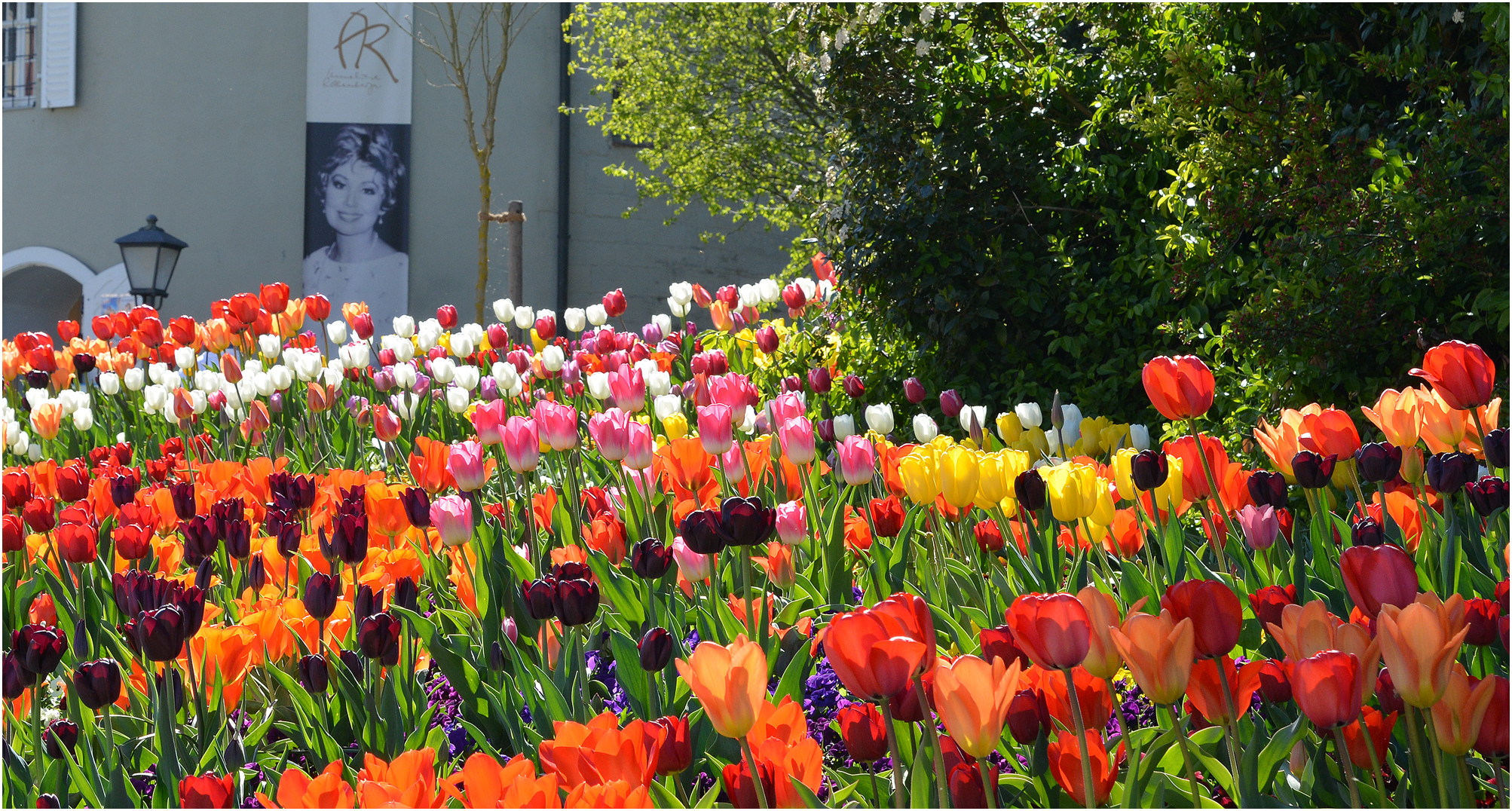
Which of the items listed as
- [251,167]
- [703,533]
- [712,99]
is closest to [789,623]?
[703,533]

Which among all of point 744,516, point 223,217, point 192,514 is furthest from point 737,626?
point 223,217

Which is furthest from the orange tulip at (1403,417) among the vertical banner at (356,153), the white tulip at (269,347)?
the vertical banner at (356,153)

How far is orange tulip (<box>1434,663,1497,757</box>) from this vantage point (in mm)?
873

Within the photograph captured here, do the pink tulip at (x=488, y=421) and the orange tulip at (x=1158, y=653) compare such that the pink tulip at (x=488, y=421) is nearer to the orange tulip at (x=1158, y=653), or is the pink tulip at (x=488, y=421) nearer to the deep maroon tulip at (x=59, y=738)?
the deep maroon tulip at (x=59, y=738)

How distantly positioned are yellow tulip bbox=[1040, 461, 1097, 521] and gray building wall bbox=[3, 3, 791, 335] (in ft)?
37.0

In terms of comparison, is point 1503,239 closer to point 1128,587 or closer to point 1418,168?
point 1418,168

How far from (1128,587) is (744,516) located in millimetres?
623

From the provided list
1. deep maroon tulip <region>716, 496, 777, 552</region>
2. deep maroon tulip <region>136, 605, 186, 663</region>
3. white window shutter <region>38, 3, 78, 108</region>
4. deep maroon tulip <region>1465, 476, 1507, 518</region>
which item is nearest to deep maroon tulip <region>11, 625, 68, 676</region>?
deep maroon tulip <region>136, 605, 186, 663</region>

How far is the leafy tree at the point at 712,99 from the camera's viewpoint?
36.2 feet

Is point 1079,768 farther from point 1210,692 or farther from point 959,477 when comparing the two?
point 959,477

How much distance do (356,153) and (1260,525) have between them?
12317 mm

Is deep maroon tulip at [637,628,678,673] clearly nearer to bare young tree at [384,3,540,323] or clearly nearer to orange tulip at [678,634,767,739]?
orange tulip at [678,634,767,739]

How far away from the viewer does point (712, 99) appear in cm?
1170

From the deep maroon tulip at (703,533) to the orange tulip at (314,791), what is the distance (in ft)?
1.93
